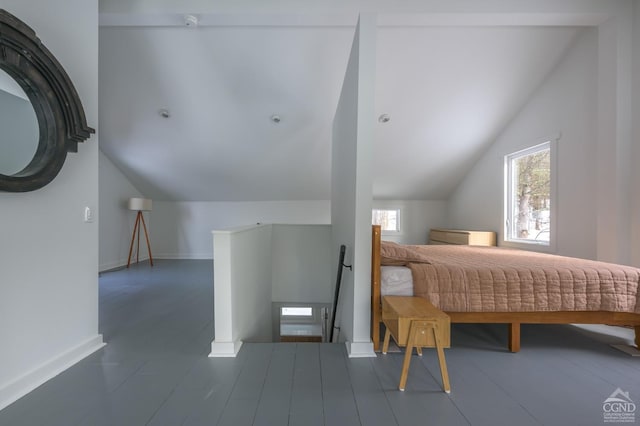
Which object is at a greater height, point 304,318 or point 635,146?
point 635,146

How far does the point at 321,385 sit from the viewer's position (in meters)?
1.50

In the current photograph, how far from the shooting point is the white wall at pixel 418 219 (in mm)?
6137

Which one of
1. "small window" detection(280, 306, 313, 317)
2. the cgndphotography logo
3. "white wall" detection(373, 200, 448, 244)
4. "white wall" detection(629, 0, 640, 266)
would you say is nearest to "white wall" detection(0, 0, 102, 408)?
"small window" detection(280, 306, 313, 317)

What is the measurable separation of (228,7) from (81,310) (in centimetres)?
278

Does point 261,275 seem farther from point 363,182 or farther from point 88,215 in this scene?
point 363,182

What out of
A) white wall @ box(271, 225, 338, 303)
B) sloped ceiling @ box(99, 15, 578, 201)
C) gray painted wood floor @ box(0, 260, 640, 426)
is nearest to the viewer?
gray painted wood floor @ box(0, 260, 640, 426)

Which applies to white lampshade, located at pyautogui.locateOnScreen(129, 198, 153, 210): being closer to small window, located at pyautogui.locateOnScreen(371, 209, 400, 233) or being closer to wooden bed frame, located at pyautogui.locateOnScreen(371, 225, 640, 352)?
small window, located at pyautogui.locateOnScreen(371, 209, 400, 233)

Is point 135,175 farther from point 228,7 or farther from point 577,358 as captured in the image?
point 577,358

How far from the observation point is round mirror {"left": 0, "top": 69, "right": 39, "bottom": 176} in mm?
1416

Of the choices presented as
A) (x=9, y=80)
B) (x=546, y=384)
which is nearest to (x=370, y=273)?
(x=546, y=384)

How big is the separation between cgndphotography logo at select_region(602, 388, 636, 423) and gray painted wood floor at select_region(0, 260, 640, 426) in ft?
0.10

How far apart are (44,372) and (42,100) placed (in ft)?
5.11

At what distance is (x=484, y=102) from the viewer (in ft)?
12.3

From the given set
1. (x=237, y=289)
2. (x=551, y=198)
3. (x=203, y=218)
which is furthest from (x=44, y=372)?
(x=551, y=198)
